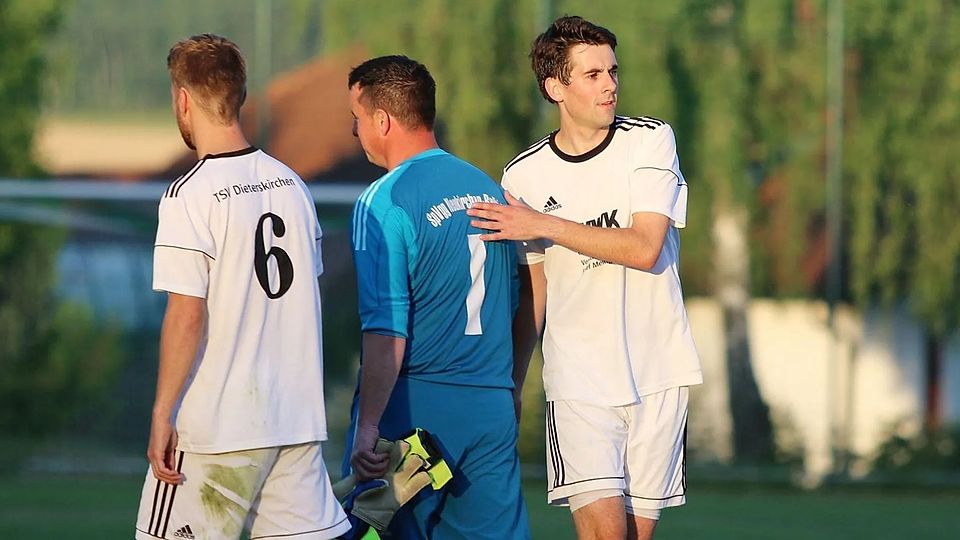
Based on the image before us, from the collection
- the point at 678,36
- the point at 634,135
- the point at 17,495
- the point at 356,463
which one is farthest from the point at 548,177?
the point at 678,36

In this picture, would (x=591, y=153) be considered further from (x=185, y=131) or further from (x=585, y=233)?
(x=185, y=131)

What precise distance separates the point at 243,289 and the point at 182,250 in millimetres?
181

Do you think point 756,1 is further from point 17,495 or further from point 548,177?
point 548,177

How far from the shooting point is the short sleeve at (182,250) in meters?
3.71

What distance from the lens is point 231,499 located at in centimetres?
383

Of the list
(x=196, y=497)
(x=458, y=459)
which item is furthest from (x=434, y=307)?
(x=196, y=497)

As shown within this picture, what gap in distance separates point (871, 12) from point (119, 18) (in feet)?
18.3

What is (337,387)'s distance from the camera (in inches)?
431

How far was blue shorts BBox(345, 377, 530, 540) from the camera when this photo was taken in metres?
4.38

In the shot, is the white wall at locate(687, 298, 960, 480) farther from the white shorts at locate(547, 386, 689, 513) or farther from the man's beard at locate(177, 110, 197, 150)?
the man's beard at locate(177, 110, 197, 150)

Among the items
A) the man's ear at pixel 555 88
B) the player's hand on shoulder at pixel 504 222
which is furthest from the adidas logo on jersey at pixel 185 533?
the man's ear at pixel 555 88

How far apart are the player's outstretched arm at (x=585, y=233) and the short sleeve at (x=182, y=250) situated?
0.92 m

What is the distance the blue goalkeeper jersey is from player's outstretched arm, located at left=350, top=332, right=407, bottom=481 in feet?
0.17

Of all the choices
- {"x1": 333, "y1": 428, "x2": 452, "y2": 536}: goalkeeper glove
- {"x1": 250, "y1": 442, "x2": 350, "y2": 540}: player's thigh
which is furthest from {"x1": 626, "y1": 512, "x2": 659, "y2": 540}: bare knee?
{"x1": 250, "y1": 442, "x2": 350, "y2": 540}: player's thigh
